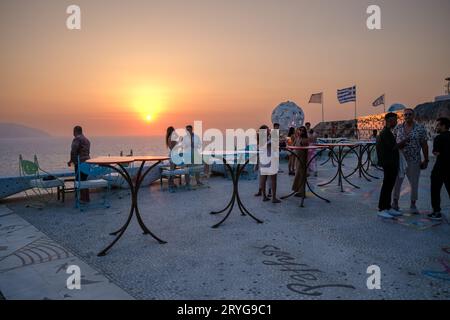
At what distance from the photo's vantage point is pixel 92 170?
6.89 m

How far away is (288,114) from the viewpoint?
29.1m

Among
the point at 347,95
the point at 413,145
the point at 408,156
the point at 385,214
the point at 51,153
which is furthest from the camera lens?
the point at 51,153

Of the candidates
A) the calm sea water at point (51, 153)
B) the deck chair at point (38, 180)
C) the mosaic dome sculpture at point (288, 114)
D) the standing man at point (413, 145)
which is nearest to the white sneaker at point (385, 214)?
the standing man at point (413, 145)

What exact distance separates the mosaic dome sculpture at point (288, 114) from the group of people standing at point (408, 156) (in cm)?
2298

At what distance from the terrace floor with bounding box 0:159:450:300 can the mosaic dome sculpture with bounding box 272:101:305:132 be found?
22.4 meters

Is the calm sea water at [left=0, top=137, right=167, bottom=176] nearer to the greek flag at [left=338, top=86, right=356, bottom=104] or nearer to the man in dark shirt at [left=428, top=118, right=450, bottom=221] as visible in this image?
the man in dark shirt at [left=428, top=118, right=450, bottom=221]

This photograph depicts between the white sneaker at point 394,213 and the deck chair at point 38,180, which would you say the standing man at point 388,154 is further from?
the deck chair at point 38,180

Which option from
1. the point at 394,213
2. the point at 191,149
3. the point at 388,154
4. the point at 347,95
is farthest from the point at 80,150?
the point at 347,95

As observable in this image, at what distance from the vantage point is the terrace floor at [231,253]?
325cm

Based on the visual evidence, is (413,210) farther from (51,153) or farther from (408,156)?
(51,153)

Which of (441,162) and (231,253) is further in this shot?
(441,162)

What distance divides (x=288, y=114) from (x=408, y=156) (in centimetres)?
2343
